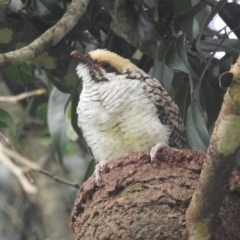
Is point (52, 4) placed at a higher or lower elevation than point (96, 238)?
higher

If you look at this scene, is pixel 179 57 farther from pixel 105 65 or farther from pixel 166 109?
pixel 105 65

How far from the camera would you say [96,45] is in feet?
14.9

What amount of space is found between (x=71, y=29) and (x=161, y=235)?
1.42 m

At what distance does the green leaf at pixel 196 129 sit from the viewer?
3.74 meters

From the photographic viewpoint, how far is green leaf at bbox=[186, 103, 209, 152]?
3738 millimetres

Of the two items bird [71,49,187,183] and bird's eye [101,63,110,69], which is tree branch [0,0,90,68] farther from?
bird's eye [101,63,110,69]

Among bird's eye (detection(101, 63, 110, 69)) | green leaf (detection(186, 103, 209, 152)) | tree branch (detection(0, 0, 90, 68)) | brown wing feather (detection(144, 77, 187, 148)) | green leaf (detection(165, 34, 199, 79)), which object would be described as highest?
tree branch (detection(0, 0, 90, 68))

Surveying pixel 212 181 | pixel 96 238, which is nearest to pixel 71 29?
pixel 96 238

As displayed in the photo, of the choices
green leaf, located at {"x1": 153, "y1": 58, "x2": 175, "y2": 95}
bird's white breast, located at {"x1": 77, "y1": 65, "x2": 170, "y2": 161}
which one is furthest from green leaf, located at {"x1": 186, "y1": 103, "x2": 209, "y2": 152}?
green leaf, located at {"x1": 153, "y1": 58, "x2": 175, "y2": 95}

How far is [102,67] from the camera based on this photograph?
3.92 m

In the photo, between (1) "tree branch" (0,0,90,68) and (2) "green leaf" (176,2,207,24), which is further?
(2) "green leaf" (176,2,207,24)

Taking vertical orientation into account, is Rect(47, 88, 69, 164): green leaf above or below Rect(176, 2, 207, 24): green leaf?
below

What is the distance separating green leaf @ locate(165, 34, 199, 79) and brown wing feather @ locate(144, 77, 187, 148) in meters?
0.14

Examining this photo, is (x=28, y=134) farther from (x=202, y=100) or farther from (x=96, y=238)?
(x=96, y=238)
